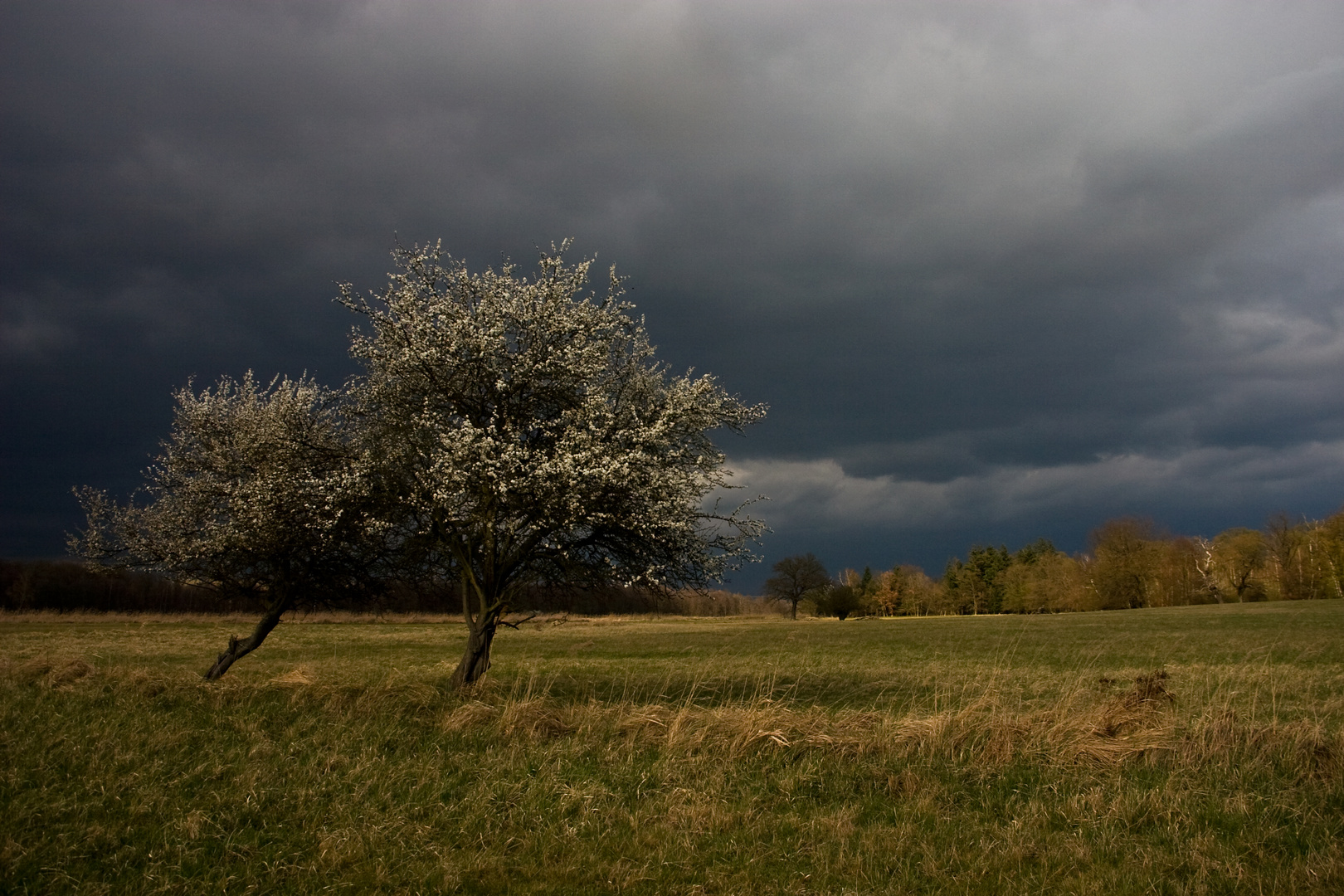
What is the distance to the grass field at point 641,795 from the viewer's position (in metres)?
6.00

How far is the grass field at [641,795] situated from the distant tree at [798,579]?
123 meters

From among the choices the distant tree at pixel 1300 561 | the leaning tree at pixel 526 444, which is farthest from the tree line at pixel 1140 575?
the leaning tree at pixel 526 444

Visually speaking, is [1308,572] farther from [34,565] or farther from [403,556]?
[34,565]

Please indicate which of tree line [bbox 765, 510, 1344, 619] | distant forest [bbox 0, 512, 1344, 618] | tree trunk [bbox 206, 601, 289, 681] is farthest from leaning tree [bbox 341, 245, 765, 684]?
tree line [bbox 765, 510, 1344, 619]

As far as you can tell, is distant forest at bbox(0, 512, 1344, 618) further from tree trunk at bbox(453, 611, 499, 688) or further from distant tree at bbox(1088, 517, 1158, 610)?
tree trunk at bbox(453, 611, 499, 688)

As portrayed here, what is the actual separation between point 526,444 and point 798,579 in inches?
4926

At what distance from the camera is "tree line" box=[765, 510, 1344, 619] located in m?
112

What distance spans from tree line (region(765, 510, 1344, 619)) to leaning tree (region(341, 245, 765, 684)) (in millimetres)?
119546

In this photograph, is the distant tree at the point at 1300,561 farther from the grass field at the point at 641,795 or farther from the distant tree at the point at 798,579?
the grass field at the point at 641,795

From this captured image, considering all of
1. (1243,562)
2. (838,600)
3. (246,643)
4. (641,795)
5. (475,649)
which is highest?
(1243,562)

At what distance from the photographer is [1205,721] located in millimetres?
10000

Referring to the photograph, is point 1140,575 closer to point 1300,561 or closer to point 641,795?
point 1300,561

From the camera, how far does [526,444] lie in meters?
15.1

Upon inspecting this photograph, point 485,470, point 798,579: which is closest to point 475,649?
A: point 485,470
